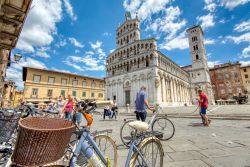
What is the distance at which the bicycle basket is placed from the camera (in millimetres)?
2343

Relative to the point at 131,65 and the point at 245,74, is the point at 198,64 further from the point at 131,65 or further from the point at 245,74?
the point at 131,65

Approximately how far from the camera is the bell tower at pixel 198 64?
4591 cm

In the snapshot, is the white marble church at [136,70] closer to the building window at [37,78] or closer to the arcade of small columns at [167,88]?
the arcade of small columns at [167,88]

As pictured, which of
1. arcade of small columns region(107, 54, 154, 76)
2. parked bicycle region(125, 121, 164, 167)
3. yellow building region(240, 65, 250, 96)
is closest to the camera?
parked bicycle region(125, 121, 164, 167)

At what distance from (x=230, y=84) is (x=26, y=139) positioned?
6239 cm

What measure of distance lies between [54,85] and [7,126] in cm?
3056

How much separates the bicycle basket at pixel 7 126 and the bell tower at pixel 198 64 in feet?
168

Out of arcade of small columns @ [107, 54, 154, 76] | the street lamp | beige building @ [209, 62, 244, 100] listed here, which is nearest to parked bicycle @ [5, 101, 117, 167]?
the street lamp

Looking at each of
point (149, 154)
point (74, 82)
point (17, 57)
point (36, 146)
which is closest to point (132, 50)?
point (74, 82)

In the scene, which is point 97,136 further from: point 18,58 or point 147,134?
point 18,58

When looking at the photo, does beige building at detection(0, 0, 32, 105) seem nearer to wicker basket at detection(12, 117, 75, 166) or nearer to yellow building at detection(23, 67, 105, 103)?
wicker basket at detection(12, 117, 75, 166)

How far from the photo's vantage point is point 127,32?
3362 centimetres

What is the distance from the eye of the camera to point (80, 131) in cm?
176

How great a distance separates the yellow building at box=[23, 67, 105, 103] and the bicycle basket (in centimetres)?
2362
